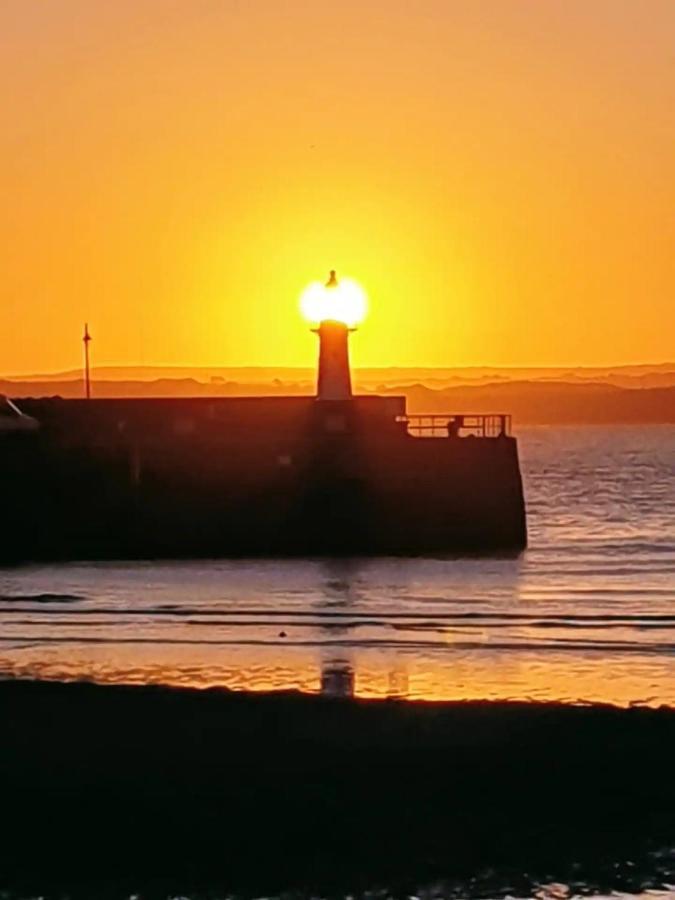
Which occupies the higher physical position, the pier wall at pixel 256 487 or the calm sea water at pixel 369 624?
the pier wall at pixel 256 487

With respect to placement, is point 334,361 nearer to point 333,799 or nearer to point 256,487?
point 256,487

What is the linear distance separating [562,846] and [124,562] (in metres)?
30.3

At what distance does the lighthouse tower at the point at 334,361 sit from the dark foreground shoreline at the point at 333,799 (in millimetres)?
29010

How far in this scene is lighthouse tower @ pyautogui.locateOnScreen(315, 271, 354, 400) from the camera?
4549 cm

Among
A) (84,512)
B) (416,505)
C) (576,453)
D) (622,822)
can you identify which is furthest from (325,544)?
(576,453)

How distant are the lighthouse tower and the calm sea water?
17.6 feet

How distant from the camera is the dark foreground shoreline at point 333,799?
11164 millimetres

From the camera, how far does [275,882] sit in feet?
36.1

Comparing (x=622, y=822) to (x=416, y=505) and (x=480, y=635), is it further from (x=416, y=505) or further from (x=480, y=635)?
(x=416, y=505)

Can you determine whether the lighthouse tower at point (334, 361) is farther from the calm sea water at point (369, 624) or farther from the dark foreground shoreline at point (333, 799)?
the dark foreground shoreline at point (333, 799)

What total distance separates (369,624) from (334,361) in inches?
700

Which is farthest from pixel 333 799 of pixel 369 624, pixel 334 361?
pixel 334 361

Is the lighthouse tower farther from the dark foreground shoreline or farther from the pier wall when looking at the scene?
the dark foreground shoreline

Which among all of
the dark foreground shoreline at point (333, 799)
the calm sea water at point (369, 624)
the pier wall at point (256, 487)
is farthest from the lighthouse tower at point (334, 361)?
the dark foreground shoreline at point (333, 799)
